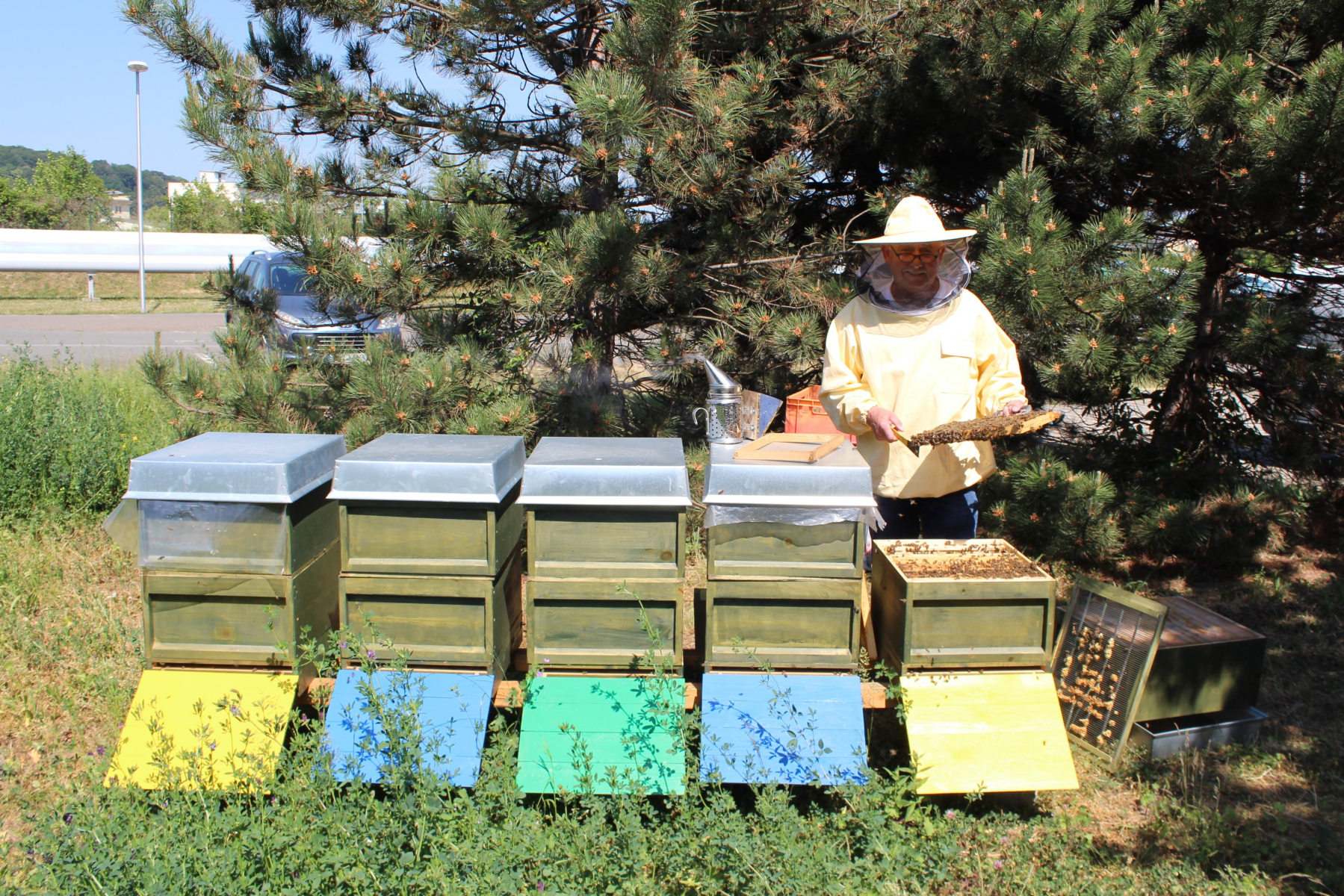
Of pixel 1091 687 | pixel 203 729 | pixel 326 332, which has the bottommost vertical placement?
pixel 1091 687

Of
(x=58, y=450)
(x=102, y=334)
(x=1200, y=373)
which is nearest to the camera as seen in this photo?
(x=1200, y=373)

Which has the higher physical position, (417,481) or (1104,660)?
(417,481)

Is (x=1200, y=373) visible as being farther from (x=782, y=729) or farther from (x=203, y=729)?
(x=203, y=729)

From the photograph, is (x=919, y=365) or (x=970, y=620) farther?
(x=919, y=365)

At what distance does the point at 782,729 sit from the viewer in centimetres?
259

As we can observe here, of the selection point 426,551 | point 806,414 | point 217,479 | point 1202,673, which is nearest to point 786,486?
point 426,551

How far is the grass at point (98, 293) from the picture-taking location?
23778 millimetres

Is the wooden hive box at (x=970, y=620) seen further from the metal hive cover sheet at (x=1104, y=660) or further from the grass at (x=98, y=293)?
the grass at (x=98, y=293)

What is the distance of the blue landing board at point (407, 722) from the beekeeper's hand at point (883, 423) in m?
1.49

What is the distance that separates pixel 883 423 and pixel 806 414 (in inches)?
62.1

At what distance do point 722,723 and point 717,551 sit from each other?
1.62 feet

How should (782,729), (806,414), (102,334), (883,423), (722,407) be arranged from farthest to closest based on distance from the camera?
(102,334), (806,414), (722,407), (883,423), (782,729)

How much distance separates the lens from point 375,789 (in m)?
2.74

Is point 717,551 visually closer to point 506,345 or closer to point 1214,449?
point 506,345
